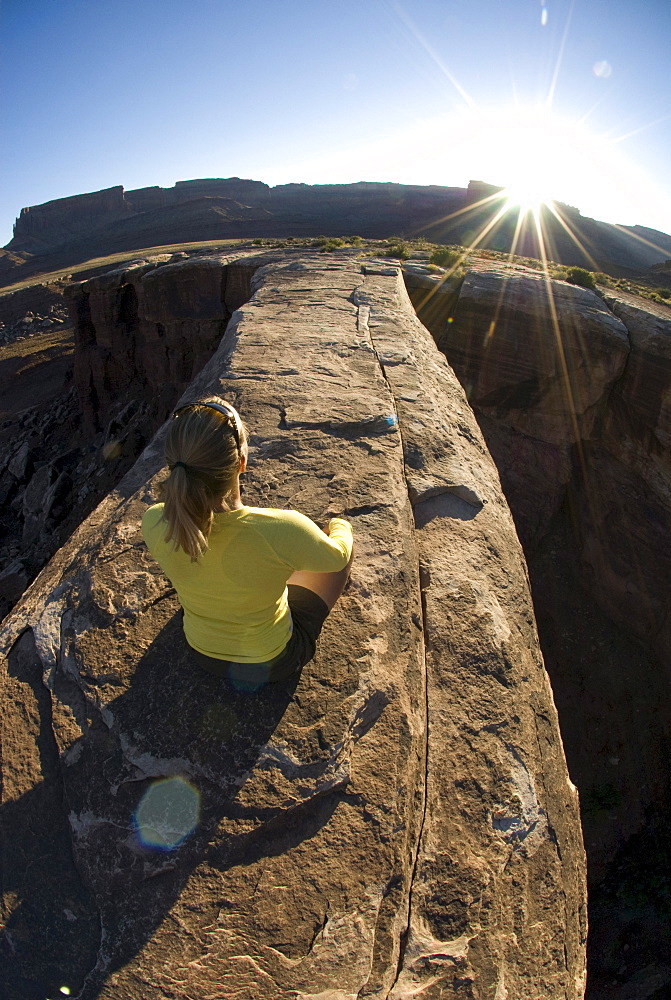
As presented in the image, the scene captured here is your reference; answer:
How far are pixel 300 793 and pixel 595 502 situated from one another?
614cm

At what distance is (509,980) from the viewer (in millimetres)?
1666

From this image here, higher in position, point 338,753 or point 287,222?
point 287,222

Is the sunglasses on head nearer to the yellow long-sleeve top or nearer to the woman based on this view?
the woman

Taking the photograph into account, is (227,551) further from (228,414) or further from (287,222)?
(287,222)

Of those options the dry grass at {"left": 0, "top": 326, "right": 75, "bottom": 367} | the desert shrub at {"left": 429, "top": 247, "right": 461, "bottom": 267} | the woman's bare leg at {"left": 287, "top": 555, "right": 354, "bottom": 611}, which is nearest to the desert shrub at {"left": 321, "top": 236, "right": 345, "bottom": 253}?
the desert shrub at {"left": 429, "top": 247, "right": 461, "bottom": 267}

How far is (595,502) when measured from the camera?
6.73 meters

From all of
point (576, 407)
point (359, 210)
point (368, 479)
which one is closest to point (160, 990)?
point (368, 479)

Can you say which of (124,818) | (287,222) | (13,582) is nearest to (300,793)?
(124,818)

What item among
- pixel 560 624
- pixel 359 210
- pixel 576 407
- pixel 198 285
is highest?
pixel 359 210

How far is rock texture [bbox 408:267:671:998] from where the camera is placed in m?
5.71

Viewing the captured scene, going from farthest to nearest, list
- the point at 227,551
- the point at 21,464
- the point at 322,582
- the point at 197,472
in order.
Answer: the point at 21,464 < the point at 322,582 < the point at 227,551 < the point at 197,472

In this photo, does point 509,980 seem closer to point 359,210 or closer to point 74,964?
point 74,964

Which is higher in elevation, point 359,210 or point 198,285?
point 359,210

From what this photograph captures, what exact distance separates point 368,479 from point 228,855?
1.82 meters
